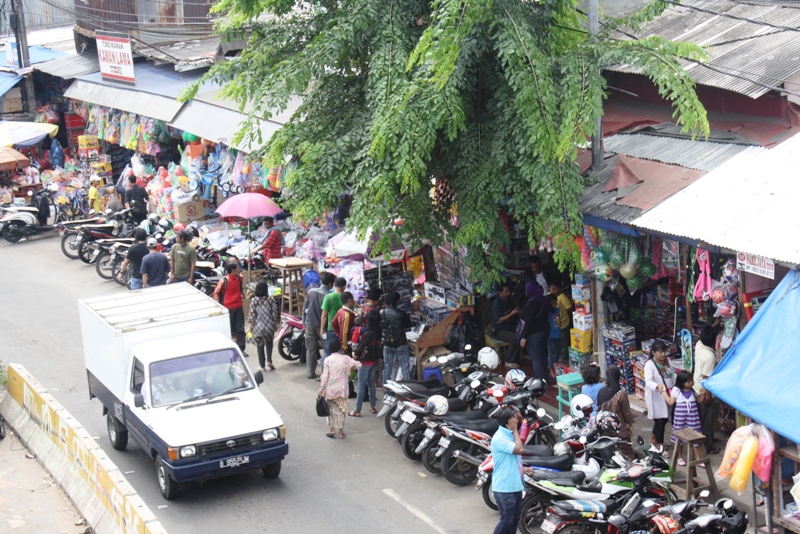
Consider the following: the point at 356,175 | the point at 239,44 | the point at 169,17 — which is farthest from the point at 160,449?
the point at 169,17

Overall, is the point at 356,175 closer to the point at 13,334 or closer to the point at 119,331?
the point at 119,331

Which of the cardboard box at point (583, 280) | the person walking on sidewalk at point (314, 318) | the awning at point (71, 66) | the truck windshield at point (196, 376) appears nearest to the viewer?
the truck windshield at point (196, 376)

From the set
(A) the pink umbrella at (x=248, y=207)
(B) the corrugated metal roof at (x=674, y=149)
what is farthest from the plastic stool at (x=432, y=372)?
(A) the pink umbrella at (x=248, y=207)

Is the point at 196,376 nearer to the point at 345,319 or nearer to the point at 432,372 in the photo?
the point at 345,319

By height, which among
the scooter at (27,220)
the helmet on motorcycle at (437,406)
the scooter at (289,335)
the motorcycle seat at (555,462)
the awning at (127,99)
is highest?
the awning at (127,99)

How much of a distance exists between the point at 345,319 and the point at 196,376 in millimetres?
2884

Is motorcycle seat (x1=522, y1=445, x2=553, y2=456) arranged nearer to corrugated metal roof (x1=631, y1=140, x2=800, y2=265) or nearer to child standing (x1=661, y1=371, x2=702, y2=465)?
child standing (x1=661, y1=371, x2=702, y2=465)

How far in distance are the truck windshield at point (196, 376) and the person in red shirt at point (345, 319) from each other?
7.68ft

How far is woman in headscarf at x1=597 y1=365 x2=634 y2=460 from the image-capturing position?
34.7 feet

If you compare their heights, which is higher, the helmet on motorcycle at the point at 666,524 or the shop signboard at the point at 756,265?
the shop signboard at the point at 756,265

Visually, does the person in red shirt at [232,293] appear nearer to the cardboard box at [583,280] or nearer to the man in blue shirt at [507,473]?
the cardboard box at [583,280]

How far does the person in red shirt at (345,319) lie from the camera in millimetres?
13352

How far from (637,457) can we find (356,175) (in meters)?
4.62

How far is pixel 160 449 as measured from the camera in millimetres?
10195
